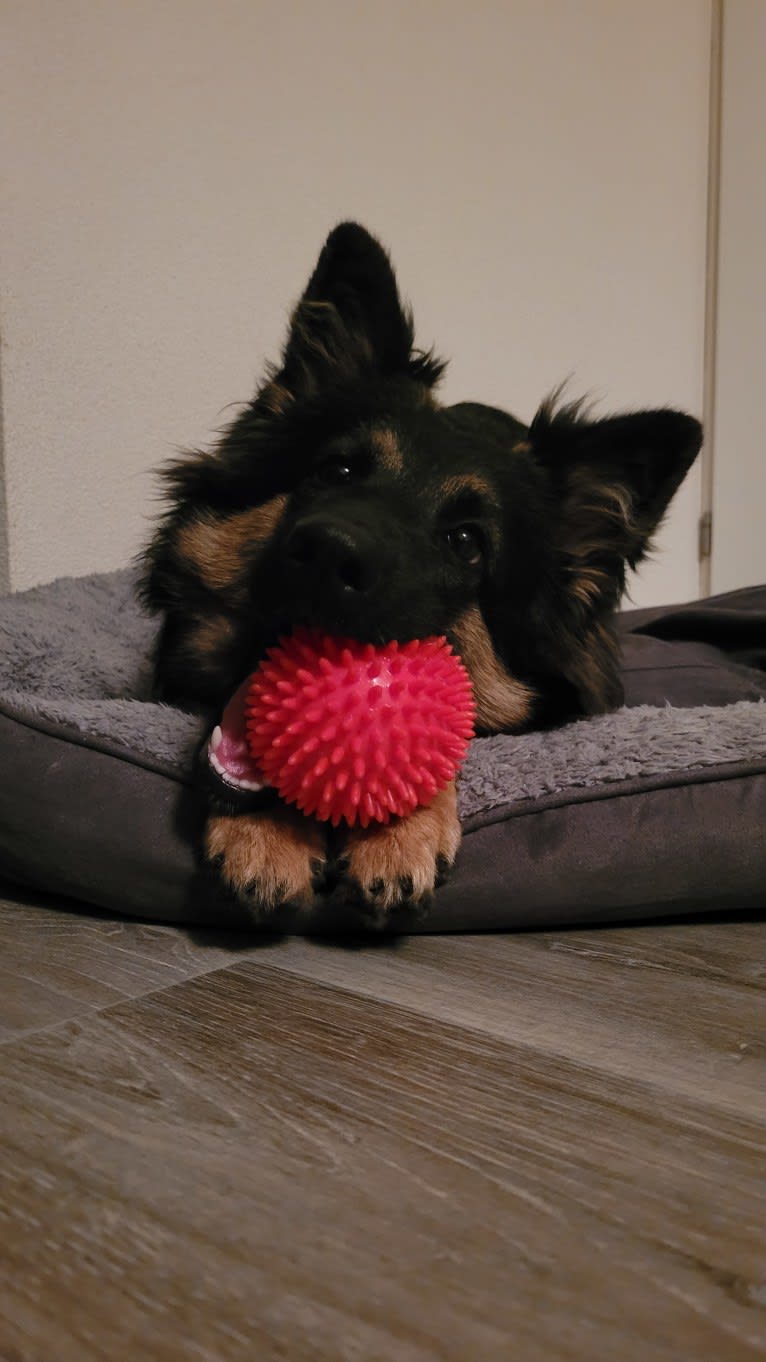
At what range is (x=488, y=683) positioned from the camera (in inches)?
74.8

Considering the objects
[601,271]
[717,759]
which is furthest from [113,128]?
[601,271]

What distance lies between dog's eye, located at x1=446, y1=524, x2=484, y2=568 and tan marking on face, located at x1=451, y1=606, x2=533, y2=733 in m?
0.09

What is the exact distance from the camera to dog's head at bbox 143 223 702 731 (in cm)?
179

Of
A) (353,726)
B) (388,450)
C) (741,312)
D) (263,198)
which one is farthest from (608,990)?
(741,312)

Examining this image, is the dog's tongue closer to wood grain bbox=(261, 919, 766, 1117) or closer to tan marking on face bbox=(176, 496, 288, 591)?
wood grain bbox=(261, 919, 766, 1117)

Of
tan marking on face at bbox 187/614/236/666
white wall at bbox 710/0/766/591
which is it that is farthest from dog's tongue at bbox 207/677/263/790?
white wall at bbox 710/0/766/591

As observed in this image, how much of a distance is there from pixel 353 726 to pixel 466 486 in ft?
2.00

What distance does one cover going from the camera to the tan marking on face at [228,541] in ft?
6.11

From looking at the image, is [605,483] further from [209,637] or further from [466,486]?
[209,637]

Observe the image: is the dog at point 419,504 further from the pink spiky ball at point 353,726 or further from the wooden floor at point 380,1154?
the wooden floor at point 380,1154

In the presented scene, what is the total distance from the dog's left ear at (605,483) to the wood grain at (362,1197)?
967mm

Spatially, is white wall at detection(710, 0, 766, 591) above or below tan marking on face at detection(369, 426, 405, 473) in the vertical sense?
above

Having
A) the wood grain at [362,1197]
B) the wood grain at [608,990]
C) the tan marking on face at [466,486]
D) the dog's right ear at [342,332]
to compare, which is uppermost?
the dog's right ear at [342,332]

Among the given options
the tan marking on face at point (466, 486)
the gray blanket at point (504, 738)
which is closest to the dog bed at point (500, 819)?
the gray blanket at point (504, 738)
